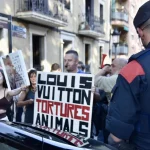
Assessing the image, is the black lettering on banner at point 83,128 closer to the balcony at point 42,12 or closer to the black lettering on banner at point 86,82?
the black lettering on banner at point 86,82

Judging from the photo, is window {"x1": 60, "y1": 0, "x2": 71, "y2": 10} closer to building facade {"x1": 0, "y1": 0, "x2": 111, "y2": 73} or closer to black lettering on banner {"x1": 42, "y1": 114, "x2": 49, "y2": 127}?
building facade {"x1": 0, "y1": 0, "x2": 111, "y2": 73}

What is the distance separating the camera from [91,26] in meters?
17.4

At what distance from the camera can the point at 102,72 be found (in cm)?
411

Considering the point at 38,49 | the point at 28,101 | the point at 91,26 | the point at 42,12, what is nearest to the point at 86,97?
the point at 28,101

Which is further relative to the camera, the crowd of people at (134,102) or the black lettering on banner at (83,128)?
the black lettering on banner at (83,128)

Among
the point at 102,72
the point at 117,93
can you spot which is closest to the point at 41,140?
the point at 117,93

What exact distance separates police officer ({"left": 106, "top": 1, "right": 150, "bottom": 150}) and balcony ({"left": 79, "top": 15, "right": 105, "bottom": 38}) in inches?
597

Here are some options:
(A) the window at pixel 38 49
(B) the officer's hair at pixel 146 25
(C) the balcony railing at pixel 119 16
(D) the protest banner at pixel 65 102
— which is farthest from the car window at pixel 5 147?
(C) the balcony railing at pixel 119 16

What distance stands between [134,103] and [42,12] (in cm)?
1111

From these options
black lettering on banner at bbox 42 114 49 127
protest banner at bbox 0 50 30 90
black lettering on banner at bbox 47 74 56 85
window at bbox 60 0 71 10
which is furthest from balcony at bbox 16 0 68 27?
black lettering on banner at bbox 42 114 49 127

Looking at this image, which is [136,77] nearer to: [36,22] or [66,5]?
[36,22]

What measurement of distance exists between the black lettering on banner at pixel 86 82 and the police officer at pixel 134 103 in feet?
5.00

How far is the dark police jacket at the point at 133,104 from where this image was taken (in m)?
1.80

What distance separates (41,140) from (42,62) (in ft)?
38.3
